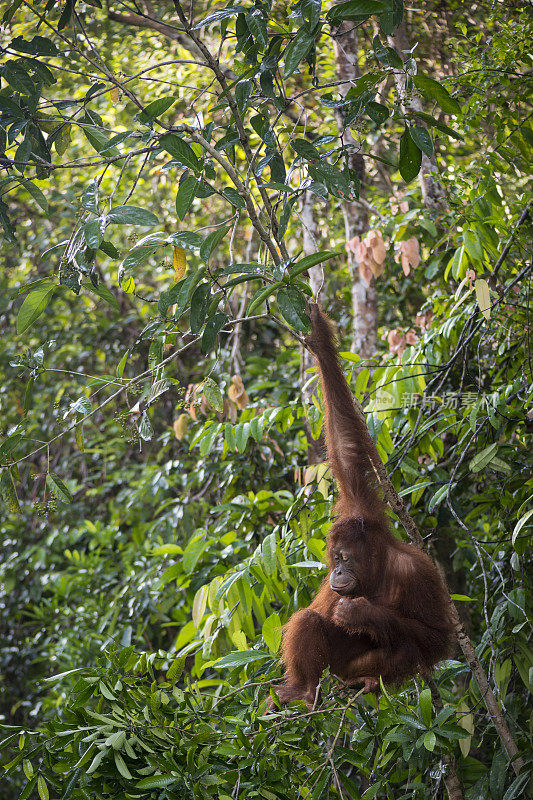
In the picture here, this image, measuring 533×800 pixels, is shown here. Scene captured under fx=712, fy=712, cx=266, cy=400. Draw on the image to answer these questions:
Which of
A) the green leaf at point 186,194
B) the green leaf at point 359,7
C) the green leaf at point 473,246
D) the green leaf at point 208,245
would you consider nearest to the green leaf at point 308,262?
the green leaf at point 208,245

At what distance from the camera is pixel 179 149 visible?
2018 millimetres

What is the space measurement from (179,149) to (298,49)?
1.39 feet

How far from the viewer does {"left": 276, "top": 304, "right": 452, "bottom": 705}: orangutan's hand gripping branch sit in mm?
2639

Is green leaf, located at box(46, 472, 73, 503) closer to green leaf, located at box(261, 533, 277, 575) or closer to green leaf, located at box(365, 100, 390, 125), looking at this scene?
green leaf, located at box(261, 533, 277, 575)

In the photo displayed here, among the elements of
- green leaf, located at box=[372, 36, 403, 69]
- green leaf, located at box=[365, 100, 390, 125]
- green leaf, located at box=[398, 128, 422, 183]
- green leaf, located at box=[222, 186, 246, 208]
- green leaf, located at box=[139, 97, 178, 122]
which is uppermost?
green leaf, located at box=[139, 97, 178, 122]

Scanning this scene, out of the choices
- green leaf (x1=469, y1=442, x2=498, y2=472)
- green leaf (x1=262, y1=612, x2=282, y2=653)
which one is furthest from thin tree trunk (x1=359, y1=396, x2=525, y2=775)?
green leaf (x1=262, y1=612, x2=282, y2=653)

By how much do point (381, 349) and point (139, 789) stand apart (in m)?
3.65

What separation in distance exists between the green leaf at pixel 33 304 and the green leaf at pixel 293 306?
2.27 ft

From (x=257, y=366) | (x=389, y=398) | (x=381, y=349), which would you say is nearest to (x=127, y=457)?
(x=257, y=366)

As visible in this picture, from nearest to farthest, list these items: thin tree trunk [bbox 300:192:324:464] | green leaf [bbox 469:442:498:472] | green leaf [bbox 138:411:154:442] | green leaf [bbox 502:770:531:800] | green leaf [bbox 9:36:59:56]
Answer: green leaf [bbox 9:36:59:56], green leaf [bbox 138:411:154:442], green leaf [bbox 502:770:531:800], green leaf [bbox 469:442:498:472], thin tree trunk [bbox 300:192:324:464]

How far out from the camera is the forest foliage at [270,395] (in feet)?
6.98

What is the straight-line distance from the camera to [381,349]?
5.19 meters

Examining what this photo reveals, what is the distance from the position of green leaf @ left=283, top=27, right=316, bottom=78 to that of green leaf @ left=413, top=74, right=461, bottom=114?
1.01ft

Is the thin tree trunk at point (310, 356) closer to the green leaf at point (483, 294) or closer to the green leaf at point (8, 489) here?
the green leaf at point (483, 294)
